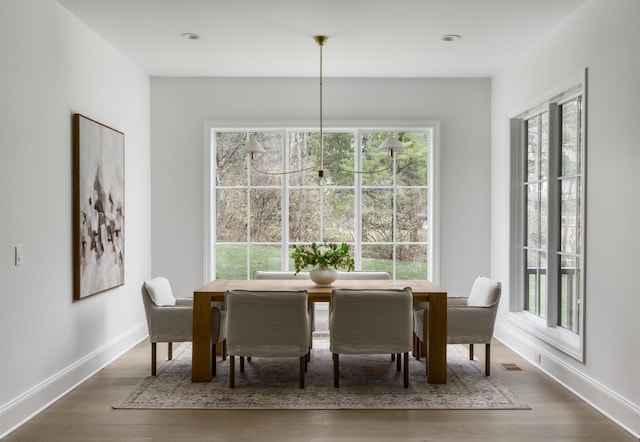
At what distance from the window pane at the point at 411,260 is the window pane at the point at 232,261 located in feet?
5.48

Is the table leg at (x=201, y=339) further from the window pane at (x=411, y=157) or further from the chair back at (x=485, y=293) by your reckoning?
the window pane at (x=411, y=157)

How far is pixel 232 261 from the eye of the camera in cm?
650

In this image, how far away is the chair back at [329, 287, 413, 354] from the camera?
163 inches

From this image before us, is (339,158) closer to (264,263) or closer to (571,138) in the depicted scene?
(264,263)

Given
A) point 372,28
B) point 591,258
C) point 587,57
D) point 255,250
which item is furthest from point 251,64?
point 591,258

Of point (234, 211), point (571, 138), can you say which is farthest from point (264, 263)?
point (571, 138)

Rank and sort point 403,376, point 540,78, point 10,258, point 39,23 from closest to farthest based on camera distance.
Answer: point 10,258
point 39,23
point 403,376
point 540,78

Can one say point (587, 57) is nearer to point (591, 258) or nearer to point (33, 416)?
point (591, 258)

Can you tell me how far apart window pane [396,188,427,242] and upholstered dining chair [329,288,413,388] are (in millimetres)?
2334

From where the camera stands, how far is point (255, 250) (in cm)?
648

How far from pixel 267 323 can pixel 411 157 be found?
303 centimetres

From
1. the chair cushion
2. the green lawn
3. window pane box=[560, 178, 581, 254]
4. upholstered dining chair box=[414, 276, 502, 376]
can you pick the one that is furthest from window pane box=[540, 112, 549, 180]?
the chair cushion

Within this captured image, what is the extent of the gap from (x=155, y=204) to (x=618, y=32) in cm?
462

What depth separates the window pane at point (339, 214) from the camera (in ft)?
21.2
